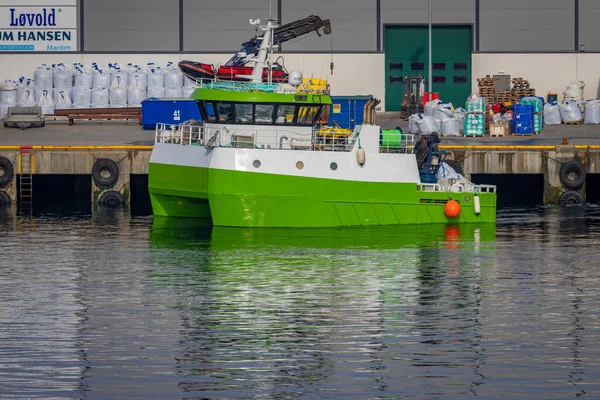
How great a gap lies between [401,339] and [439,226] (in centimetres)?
1617

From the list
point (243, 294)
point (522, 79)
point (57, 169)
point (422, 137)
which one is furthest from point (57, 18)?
point (243, 294)

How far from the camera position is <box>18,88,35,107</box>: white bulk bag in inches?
2278

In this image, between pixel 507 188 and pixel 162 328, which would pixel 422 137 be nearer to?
pixel 507 188

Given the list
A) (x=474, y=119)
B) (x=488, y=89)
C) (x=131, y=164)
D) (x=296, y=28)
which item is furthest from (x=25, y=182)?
(x=488, y=89)

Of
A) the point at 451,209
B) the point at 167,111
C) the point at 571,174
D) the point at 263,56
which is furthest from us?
the point at 167,111

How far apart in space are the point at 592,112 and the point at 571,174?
36.8 ft

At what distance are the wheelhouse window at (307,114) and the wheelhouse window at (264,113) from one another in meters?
0.88

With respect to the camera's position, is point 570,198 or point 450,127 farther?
point 450,127

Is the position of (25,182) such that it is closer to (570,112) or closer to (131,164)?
(131,164)

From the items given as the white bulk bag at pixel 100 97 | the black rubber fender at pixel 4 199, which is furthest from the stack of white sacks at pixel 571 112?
the black rubber fender at pixel 4 199

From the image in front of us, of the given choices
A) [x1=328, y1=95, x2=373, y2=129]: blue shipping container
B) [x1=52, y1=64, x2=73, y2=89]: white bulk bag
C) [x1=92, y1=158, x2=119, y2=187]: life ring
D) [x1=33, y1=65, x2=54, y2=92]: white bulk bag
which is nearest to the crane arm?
[x1=328, y1=95, x2=373, y2=129]: blue shipping container

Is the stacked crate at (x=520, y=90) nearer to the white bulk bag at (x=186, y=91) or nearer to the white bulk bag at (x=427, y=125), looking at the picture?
the white bulk bag at (x=427, y=125)

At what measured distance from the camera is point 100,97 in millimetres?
58094

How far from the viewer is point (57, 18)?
61000 mm
